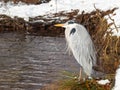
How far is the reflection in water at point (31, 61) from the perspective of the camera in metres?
8.97

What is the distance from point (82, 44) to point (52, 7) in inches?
302

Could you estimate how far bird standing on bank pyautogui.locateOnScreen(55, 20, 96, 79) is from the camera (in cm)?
725

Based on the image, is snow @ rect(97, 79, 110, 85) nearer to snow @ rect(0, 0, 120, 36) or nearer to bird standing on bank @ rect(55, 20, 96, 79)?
bird standing on bank @ rect(55, 20, 96, 79)

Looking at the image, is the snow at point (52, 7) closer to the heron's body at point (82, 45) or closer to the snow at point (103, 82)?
the heron's body at point (82, 45)

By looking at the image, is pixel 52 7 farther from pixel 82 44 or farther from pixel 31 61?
pixel 82 44

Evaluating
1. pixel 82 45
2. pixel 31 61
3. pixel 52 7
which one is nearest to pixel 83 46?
pixel 82 45

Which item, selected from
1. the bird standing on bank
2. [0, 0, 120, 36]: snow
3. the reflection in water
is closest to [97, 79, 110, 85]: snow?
the bird standing on bank

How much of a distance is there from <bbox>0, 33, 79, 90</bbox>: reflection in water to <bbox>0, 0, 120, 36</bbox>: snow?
1.54 metres

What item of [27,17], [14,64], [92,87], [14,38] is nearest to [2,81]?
[14,64]

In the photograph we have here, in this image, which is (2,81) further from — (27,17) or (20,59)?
(27,17)

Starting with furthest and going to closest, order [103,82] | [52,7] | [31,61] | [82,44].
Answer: [52,7]
[31,61]
[82,44]
[103,82]

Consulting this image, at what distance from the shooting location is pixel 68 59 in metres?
10.6

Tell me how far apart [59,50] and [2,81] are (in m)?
2.74

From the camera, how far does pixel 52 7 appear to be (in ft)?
48.6
